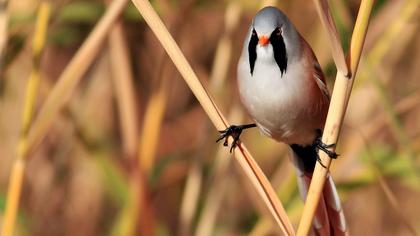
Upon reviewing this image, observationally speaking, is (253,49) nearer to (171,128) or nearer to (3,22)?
(3,22)

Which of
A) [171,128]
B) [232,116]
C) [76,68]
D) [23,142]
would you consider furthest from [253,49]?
[171,128]

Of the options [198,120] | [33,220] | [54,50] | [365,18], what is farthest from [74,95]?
[365,18]

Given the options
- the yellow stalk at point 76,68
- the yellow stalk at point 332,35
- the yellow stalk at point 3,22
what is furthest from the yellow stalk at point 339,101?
the yellow stalk at point 3,22

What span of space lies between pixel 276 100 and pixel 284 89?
2 centimetres

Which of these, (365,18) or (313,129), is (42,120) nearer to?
(313,129)

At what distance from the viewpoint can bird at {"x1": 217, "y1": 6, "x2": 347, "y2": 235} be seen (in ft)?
4.59

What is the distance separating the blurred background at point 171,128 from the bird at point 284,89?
173 mm

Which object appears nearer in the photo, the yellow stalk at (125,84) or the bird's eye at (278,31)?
the bird's eye at (278,31)

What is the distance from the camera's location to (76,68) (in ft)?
5.04

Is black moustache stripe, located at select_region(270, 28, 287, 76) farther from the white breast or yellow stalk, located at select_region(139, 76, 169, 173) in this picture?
yellow stalk, located at select_region(139, 76, 169, 173)

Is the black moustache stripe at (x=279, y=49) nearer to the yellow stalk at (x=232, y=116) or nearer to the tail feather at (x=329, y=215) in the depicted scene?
the tail feather at (x=329, y=215)

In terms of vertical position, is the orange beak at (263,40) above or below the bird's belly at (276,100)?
above

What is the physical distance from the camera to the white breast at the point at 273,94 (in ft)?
4.64

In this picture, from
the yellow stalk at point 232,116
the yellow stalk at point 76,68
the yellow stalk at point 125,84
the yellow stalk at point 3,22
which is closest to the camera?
the yellow stalk at point 76,68
